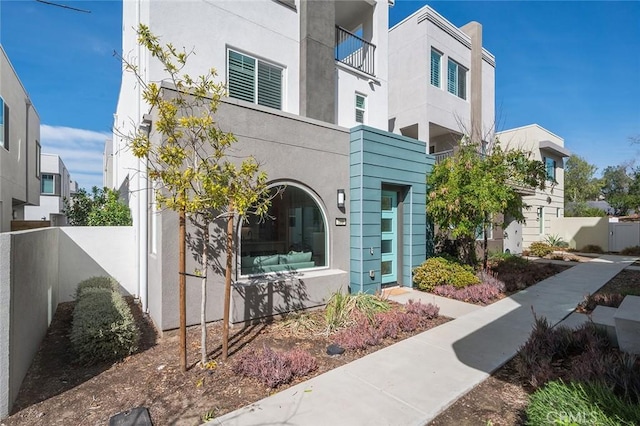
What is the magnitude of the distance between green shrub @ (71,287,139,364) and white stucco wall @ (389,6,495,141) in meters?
11.6

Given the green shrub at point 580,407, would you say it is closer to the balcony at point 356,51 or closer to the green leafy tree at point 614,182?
the balcony at point 356,51

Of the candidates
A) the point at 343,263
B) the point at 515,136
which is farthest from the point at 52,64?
the point at 515,136

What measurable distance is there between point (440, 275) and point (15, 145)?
1848 centimetres

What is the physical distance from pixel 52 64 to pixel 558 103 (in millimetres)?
19922

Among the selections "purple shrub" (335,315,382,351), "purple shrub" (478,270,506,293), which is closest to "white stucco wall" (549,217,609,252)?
"purple shrub" (478,270,506,293)

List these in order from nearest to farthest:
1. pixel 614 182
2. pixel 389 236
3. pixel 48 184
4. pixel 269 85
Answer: pixel 269 85
pixel 389 236
pixel 48 184
pixel 614 182

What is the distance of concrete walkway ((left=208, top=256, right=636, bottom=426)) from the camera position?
10.3ft

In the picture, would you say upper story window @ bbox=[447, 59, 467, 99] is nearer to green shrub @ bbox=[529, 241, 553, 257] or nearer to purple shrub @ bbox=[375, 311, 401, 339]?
green shrub @ bbox=[529, 241, 553, 257]

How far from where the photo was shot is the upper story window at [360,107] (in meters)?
10.1

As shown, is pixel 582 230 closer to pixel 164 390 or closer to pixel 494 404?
pixel 494 404

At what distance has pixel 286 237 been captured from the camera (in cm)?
698

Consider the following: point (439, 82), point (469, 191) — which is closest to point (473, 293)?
point (469, 191)

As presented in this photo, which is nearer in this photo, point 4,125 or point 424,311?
point 424,311

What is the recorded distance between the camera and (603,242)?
19.3m
